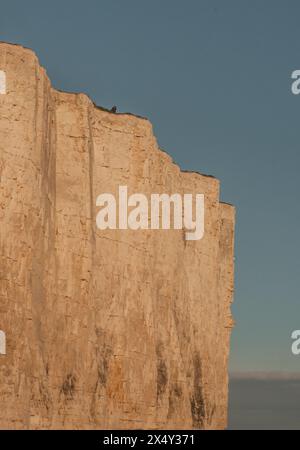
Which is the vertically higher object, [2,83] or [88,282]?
[2,83]

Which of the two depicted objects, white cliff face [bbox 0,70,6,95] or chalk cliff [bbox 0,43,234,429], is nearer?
chalk cliff [bbox 0,43,234,429]

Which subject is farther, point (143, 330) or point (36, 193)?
point (143, 330)

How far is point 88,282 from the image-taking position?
134 ft

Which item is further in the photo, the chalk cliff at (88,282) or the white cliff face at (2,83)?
the white cliff face at (2,83)

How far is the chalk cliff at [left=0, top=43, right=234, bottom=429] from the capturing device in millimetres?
36344

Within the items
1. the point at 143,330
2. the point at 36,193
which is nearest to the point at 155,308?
the point at 143,330

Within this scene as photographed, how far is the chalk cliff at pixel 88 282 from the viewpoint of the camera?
36344 millimetres

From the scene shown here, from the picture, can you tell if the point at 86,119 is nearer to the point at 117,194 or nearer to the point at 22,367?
the point at 117,194

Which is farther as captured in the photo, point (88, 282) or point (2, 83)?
point (88, 282)

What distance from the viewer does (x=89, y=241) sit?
41.1 m
